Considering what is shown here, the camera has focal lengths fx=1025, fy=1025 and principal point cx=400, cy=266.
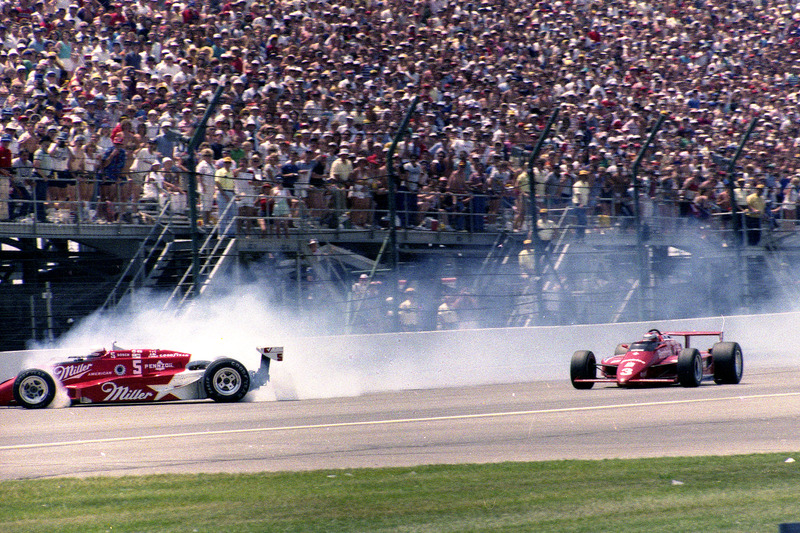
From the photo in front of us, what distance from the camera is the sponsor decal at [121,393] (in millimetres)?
11703

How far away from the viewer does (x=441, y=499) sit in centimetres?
616

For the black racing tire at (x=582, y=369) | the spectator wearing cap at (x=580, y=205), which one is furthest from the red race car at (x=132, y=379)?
the spectator wearing cap at (x=580, y=205)

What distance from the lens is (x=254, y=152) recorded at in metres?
14.1

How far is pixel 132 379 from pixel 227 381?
3.52ft

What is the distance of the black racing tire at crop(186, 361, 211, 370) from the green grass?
476 centimetres

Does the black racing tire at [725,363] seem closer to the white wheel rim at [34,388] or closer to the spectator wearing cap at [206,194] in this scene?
the spectator wearing cap at [206,194]

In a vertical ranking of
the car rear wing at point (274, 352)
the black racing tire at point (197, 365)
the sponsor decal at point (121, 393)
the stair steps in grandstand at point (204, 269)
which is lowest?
the sponsor decal at point (121, 393)

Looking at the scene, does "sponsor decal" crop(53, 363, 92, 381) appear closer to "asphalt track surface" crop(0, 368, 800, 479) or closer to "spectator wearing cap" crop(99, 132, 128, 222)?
"asphalt track surface" crop(0, 368, 800, 479)

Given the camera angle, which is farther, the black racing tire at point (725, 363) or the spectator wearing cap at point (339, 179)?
the spectator wearing cap at point (339, 179)

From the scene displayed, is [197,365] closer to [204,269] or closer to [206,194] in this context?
[204,269]

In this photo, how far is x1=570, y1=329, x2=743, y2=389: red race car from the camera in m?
12.1

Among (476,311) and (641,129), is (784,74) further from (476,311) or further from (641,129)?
(476,311)

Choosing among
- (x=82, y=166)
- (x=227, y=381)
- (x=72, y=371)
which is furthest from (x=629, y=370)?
(x=82, y=166)

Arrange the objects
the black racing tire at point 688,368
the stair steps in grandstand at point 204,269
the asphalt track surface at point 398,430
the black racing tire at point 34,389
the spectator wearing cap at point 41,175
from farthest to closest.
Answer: the stair steps in grandstand at point 204,269, the spectator wearing cap at point 41,175, the black racing tire at point 688,368, the black racing tire at point 34,389, the asphalt track surface at point 398,430
